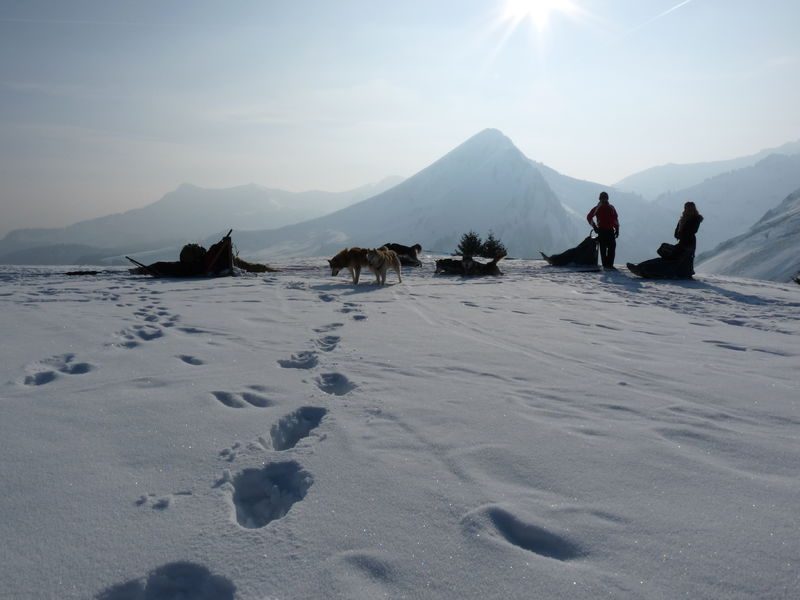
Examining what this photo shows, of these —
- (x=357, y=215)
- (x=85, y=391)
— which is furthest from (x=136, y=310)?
(x=357, y=215)

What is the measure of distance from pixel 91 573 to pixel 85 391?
1.88 metres

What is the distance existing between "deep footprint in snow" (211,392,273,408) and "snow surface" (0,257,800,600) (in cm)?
1

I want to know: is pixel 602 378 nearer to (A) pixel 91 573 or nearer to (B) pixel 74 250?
(A) pixel 91 573

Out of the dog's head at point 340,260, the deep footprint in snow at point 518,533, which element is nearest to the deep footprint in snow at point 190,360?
the deep footprint in snow at point 518,533

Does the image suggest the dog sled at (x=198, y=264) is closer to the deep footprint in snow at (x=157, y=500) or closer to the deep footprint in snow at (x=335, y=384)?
the deep footprint in snow at (x=335, y=384)

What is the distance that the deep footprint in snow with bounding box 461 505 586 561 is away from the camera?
1.55 m

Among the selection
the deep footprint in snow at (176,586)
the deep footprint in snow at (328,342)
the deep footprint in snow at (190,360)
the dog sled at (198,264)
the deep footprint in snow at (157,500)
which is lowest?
the deep footprint in snow at (176,586)

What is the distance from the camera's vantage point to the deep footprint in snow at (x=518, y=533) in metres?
1.55

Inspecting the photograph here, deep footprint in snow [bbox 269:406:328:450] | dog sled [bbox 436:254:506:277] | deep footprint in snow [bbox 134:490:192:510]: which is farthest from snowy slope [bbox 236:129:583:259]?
deep footprint in snow [bbox 134:490:192:510]

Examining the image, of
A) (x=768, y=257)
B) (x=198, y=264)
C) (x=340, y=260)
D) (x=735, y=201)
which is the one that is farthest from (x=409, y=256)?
(x=735, y=201)

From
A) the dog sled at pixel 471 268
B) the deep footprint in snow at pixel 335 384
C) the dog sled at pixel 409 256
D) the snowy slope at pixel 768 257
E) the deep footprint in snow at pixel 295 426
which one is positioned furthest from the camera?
the snowy slope at pixel 768 257

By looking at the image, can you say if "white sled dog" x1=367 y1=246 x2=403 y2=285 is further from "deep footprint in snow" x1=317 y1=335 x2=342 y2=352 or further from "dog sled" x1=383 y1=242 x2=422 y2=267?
"deep footprint in snow" x1=317 y1=335 x2=342 y2=352

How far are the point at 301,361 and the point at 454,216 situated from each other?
387 feet

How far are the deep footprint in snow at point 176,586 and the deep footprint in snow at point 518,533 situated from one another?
30.5 inches
